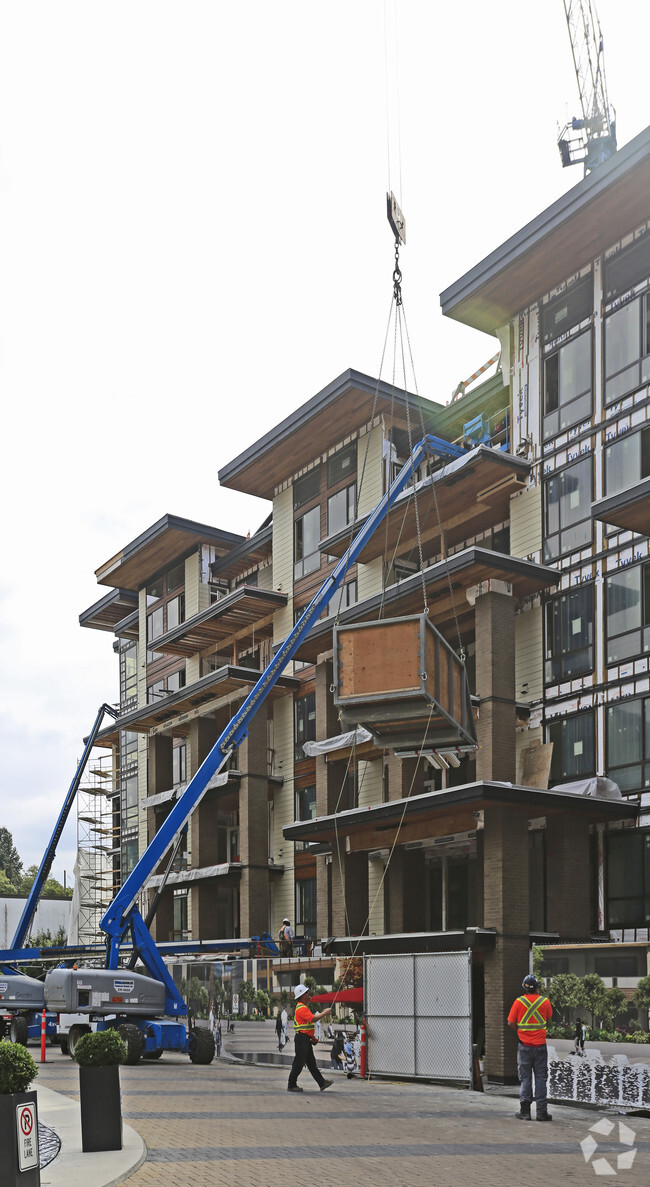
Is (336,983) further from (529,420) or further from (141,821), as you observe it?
(141,821)

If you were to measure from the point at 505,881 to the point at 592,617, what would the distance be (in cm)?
772

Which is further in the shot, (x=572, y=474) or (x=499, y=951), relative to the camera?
(x=572, y=474)

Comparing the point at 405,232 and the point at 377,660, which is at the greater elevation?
the point at 405,232

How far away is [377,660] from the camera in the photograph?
20203 millimetres

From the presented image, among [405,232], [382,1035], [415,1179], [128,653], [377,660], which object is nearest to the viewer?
[415,1179]

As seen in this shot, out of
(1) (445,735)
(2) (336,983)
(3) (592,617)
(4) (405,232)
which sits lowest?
(2) (336,983)

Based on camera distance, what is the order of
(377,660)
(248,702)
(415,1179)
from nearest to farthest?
(415,1179), (377,660), (248,702)

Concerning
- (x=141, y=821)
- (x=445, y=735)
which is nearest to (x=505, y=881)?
(x=445, y=735)


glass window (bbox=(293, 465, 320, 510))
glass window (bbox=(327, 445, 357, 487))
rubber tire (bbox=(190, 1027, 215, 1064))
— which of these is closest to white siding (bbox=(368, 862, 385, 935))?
rubber tire (bbox=(190, 1027, 215, 1064))

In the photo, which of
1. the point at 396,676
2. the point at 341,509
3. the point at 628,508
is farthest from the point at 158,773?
the point at 396,676

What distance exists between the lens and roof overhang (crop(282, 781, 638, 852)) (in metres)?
30.1

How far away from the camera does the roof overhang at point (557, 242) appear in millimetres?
31812

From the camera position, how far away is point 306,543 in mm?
49125

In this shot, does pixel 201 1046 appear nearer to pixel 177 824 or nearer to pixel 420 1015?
pixel 177 824
